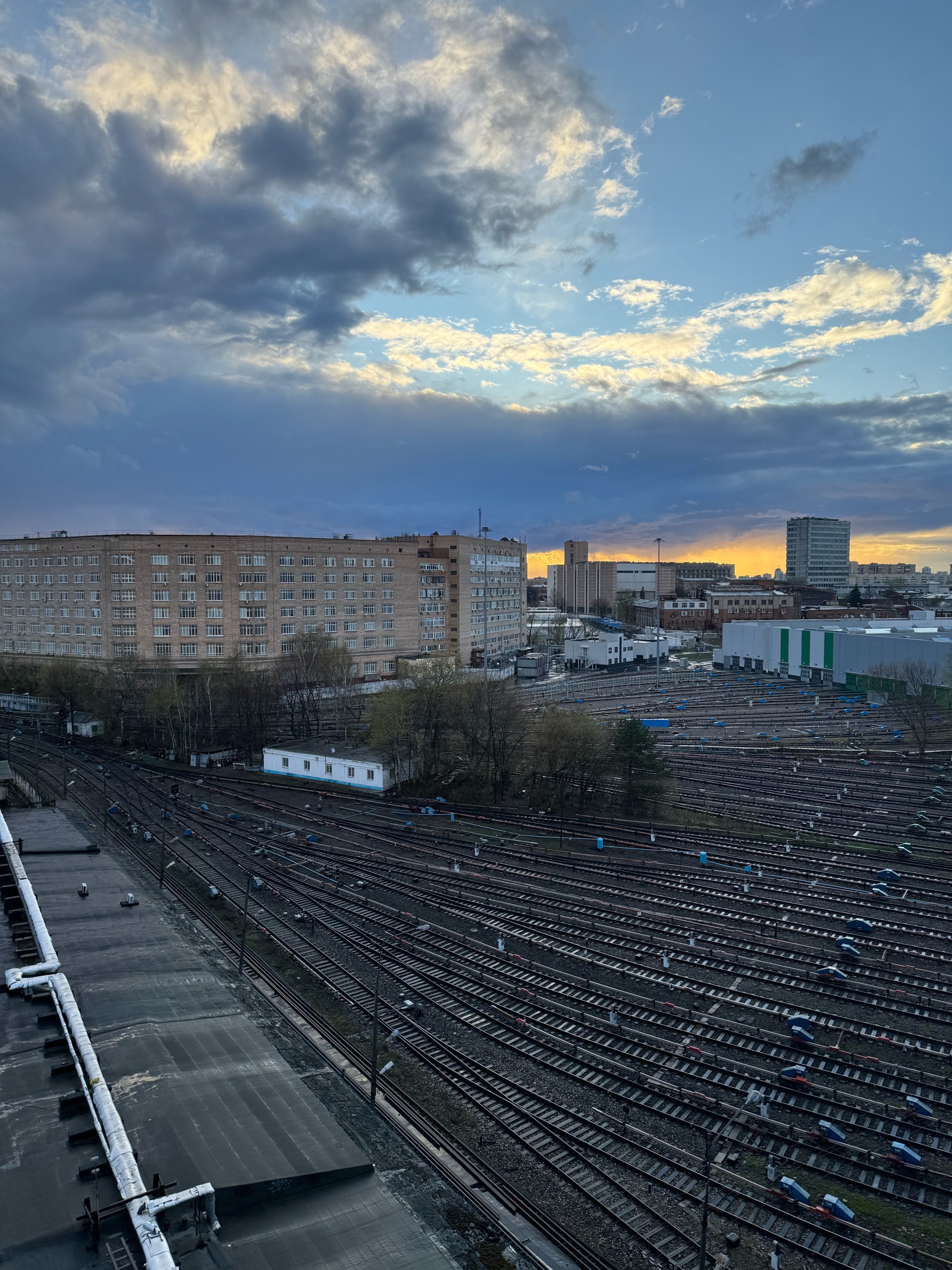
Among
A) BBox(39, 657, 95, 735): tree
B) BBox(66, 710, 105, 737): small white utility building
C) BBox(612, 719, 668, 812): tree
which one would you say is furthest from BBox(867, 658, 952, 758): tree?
BBox(39, 657, 95, 735): tree

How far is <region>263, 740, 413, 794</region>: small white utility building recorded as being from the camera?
40312 millimetres

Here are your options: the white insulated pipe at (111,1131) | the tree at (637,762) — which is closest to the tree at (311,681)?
the tree at (637,762)

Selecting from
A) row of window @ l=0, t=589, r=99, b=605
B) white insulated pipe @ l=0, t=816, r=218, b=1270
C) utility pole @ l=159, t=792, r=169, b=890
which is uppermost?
row of window @ l=0, t=589, r=99, b=605

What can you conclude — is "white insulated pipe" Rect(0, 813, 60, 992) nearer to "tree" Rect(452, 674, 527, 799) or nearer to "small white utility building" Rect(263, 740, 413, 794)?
"small white utility building" Rect(263, 740, 413, 794)

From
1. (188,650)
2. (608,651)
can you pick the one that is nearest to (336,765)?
(188,650)

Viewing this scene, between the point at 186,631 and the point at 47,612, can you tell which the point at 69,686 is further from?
the point at 47,612

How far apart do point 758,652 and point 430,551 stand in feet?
137

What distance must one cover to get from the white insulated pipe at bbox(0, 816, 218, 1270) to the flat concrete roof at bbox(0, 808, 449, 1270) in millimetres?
283

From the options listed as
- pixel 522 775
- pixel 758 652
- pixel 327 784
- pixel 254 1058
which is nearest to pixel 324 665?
pixel 327 784

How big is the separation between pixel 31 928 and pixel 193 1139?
9693 mm

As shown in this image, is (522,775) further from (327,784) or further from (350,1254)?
(350,1254)

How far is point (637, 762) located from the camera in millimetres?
34875

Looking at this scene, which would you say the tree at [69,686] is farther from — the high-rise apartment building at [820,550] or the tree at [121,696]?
the high-rise apartment building at [820,550]

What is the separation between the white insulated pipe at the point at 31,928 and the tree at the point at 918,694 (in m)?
48.0
